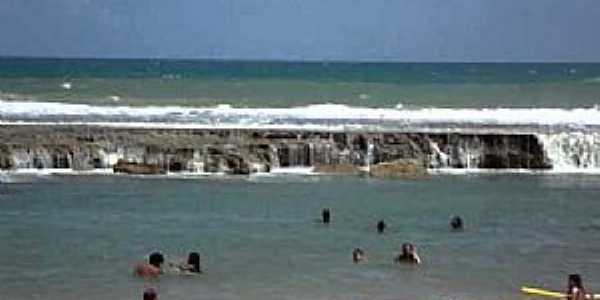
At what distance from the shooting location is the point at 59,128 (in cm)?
4334

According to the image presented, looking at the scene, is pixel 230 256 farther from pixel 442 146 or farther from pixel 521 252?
pixel 442 146

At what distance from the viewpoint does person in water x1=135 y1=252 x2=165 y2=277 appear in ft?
72.1

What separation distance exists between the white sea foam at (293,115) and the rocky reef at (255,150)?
27.0 ft

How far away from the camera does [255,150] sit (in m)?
39.5

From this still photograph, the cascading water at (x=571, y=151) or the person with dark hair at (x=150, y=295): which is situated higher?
the cascading water at (x=571, y=151)

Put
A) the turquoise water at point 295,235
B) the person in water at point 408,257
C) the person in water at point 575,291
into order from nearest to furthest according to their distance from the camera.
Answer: the person in water at point 575,291 → the turquoise water at point 295,235 → the person in water at point 408,257

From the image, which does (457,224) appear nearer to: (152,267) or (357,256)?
(357,256)

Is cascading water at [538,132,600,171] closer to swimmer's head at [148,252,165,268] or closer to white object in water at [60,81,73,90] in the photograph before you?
swimmer's head at [148,252,165,268]

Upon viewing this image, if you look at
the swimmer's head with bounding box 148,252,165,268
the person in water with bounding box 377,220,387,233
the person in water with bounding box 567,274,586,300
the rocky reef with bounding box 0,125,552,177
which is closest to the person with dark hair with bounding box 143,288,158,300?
the swimmer's head with bounding box 148,252,165,268

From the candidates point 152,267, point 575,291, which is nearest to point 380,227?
point 152,267

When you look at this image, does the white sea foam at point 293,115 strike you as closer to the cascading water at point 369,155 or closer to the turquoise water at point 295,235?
the cascading water at point 369,155

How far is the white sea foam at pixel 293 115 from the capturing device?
52.8 meters

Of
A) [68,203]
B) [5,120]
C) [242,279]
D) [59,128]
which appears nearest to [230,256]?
[242,279]

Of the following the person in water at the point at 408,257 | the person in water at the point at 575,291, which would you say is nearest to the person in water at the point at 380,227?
the person in water at the point at 408,257
